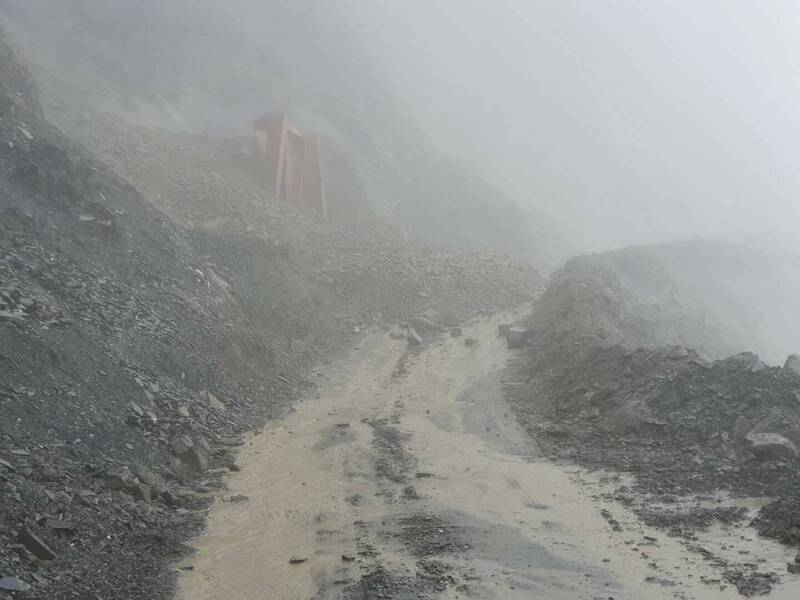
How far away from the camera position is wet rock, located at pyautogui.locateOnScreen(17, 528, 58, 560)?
651 centimetres

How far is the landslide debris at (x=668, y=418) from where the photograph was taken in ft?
29.5

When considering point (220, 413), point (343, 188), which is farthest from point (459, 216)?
point (220, 413)

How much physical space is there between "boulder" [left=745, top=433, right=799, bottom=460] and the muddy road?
2.03m

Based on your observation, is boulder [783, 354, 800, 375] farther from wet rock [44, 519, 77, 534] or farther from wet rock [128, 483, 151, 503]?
wet rock [44, 519, 77, 534]

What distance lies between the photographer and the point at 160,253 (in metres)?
16.2

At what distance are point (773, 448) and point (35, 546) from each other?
864 centimetres

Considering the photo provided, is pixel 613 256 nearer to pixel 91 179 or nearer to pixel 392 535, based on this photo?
pixel 91 179

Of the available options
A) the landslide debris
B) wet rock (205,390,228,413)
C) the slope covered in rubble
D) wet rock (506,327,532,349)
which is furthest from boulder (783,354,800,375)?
the slope covered in rubble

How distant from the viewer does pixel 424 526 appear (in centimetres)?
817

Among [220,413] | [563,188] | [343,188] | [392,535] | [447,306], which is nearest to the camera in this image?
[392,535]

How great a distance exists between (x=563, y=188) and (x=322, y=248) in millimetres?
42849

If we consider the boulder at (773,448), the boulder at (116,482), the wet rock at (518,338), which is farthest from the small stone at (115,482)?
the wet rock at (518,338)

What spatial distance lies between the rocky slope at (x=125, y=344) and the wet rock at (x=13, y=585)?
0.01 metres

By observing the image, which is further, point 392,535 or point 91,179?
point 91,179
